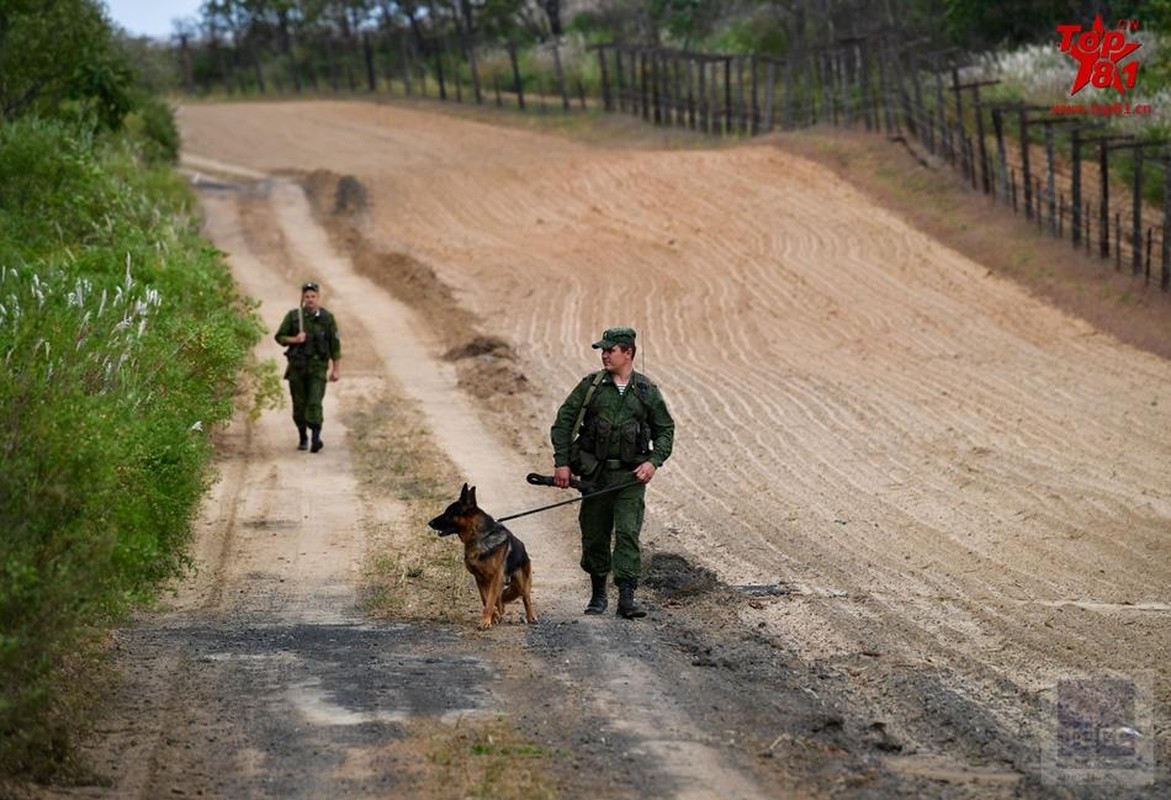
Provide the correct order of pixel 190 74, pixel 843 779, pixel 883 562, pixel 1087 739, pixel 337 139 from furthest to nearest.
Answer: pixel 190 74 → pixel 337 139 → pixel 883 562 → pixel 1087 739 → pixel 843 779

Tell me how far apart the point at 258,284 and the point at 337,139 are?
74.8 ft

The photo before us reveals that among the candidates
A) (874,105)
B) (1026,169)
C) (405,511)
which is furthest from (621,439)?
(874,105)

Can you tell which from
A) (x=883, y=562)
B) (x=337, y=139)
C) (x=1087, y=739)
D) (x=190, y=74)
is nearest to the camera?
(x=1087, y=739)

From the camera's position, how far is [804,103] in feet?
150

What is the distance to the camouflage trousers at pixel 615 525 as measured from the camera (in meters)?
11.6

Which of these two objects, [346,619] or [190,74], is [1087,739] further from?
[190,74]

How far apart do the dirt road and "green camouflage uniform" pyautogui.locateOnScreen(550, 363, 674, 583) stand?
2.07 ft

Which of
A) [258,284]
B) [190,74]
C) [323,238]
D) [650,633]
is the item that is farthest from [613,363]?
[190,74]

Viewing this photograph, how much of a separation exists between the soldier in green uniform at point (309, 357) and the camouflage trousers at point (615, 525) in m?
7.68

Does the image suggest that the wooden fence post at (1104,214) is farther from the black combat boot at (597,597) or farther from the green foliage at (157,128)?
the green foliage at (157,128)

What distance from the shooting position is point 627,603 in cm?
1165

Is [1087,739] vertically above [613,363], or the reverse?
[613,363]

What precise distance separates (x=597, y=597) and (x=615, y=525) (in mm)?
535

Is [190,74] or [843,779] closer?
[843,779]
